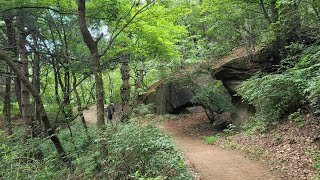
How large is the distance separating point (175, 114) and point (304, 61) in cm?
1045

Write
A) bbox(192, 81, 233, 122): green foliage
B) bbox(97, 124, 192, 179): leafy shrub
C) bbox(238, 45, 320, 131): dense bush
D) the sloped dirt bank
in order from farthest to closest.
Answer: bbox(192, 81, 233, 122): green foliage
bbox(238, 45, 320, 131): dense bush
the sloped dirt bank
bbox(97, 124, 192, 179): leafy shrub

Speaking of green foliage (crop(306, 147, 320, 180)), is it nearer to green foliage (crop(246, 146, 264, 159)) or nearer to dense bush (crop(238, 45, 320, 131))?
green foliage (crop(246, 146, 264, 159))

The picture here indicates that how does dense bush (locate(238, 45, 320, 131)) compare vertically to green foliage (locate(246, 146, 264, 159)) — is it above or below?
above

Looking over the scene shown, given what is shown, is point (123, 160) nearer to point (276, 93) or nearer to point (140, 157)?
point (140, 157)

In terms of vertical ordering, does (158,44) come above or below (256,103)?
above

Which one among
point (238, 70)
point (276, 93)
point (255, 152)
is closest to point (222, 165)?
point (255, 152)

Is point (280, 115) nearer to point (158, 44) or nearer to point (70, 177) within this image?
point (158, 44)

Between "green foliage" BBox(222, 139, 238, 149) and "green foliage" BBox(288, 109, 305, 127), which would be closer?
"green foliage" BBox(288, 109, 305, 127)

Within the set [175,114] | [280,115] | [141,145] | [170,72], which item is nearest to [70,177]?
[141,145]

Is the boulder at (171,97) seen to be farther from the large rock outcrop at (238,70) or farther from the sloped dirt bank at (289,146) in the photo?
the sloped dirt bank at (289,146)

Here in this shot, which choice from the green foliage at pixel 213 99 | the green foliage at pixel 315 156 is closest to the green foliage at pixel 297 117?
the green foliage at pixel 315 156

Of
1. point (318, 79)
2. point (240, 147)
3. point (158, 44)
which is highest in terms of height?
point (158, 44)

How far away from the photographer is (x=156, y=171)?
4.86 m

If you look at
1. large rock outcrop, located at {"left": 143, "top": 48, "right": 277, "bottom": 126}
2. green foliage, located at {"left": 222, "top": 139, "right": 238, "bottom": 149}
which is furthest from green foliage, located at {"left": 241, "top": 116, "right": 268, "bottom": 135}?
large rock outcrop, located at {"left": 143, "top": 48, "right": 277, "bottom": 126}
